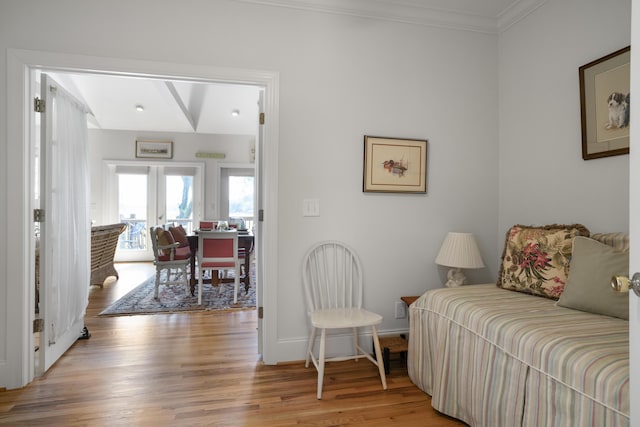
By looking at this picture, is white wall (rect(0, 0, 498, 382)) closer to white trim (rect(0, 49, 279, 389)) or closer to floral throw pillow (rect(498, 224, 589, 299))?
white trim (rect(0, 49, 279, 389))

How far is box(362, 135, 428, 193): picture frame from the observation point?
2.59 metres

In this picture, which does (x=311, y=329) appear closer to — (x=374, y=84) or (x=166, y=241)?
(x=374, y=84)

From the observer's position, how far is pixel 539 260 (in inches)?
80.4

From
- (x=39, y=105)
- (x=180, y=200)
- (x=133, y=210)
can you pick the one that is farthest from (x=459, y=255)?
(x=133, y=210)

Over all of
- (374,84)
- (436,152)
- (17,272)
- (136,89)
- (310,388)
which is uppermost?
(136,89)

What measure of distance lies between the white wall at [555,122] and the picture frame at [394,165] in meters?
0.73

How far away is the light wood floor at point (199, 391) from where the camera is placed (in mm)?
1823

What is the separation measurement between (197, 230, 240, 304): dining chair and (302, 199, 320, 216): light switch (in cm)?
Answer: 186

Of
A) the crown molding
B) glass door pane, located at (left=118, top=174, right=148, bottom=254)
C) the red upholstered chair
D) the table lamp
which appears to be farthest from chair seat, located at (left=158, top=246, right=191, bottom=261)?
glass door pane, located at (left=118, top=174, right=148, bottom=254)

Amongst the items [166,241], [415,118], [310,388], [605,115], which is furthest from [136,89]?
[605,115]

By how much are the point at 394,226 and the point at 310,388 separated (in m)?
1.30

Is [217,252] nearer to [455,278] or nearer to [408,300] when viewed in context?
[408,300]

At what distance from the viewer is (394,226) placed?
105 inches

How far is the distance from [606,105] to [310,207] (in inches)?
75.6
